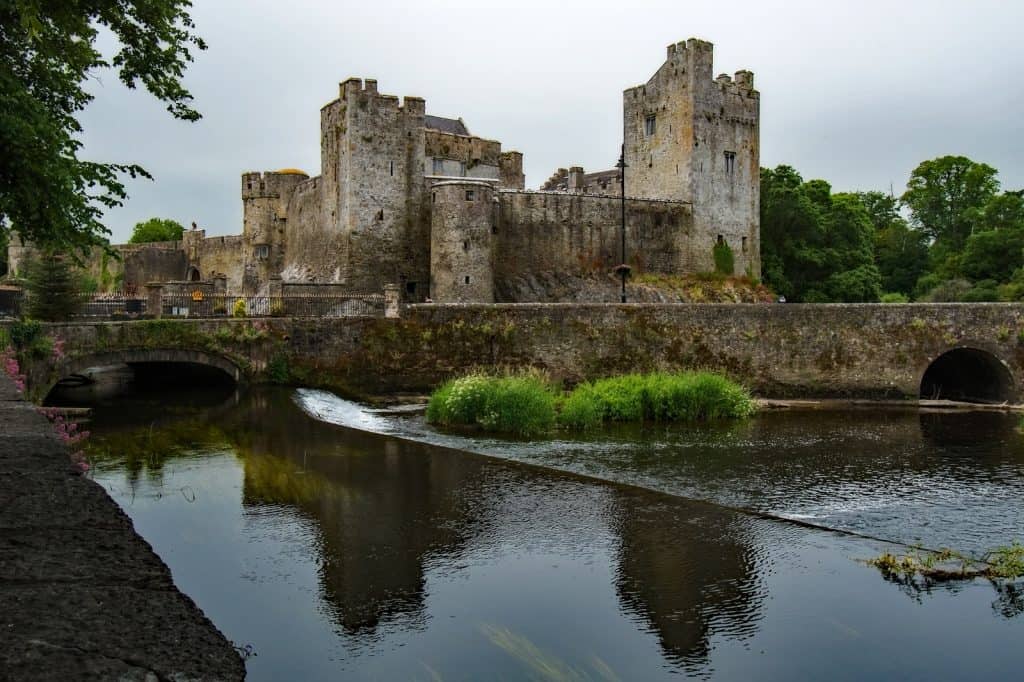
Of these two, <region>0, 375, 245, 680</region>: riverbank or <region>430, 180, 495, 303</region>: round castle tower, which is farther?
<region>430, 180, 495, 303</region>: round castle tower

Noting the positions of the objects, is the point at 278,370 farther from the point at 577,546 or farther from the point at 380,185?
the point at 577,546

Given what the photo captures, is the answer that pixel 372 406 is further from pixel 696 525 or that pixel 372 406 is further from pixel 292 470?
pixel 696 525

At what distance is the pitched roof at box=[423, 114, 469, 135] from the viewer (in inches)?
1704

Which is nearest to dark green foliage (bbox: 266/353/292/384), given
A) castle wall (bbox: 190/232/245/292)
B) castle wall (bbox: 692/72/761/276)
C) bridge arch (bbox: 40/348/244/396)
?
bridge arch (bbox: 40/348/244/396)

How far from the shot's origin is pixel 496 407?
67.6 ft

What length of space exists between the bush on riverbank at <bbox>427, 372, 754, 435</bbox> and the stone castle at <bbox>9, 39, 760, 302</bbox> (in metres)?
10.9

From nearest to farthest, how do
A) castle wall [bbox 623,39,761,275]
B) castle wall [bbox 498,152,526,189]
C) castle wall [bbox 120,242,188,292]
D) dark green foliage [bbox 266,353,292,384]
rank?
dark green foliage [bbox 266,353,292,384]
castle wall [bbox 623,39,761,275]
castle wall [bbox 498,152,526,189]
castle wall [bbox 120,242,188,292]

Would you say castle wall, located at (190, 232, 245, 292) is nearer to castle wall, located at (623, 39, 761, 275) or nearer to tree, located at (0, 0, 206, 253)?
castle wall, located at (623, 39, 761, 275)

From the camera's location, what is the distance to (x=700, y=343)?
2630cm

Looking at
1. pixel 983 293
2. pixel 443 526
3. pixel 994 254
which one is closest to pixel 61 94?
pixel 443 526

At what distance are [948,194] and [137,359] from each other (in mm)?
54201

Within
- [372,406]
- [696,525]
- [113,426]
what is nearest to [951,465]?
[696,525]

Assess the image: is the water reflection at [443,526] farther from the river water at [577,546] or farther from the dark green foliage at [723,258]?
the dark green foliage at [723,258]

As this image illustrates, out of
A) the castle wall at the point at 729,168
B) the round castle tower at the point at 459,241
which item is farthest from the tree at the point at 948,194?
the round castle tower at the point at 459,241
